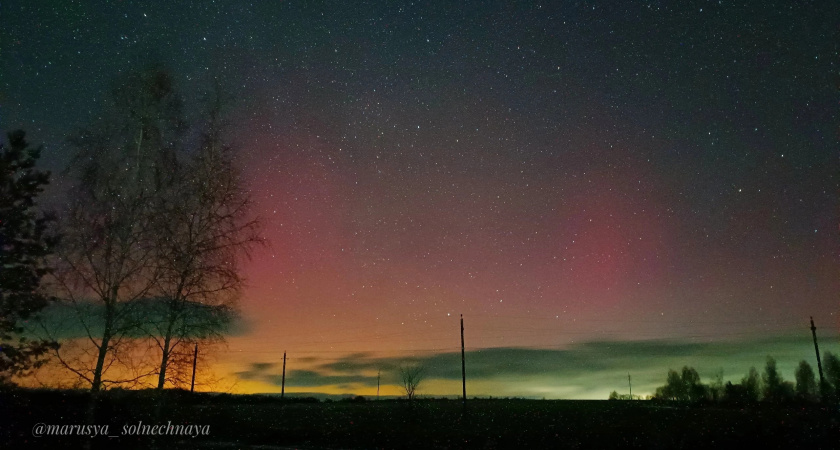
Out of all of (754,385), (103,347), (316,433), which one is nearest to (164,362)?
(103,347)

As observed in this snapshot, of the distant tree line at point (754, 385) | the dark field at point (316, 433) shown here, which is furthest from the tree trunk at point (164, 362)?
the distant tree line at point (754, 385)

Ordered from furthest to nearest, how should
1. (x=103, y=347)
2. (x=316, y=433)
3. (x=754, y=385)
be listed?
(x=754, y=385) < (x=316, y=433) < (x=103, y=347)

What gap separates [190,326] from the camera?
17594 mm

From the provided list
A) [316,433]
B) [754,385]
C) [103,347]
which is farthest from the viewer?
[754,385]

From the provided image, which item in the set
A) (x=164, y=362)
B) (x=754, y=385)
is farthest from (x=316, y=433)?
(x=754, y=385)

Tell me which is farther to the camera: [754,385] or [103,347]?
[754,385]

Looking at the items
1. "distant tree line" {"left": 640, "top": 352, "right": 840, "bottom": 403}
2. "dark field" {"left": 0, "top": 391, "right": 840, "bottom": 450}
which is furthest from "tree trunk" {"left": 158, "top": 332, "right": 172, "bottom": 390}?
"distant tree line" {"left": 640, "top": 352, "right": 840, "bottom": 403}

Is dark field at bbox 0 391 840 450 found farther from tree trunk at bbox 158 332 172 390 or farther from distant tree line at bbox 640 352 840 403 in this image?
distant tree line at bbox 640 352 840 403

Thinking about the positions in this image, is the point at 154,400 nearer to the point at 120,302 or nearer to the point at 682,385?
the point at 120,302

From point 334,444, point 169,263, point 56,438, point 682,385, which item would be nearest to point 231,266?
point 169,263

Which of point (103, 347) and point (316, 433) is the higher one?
point (103, 347)

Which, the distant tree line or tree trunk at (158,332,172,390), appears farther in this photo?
the distant tree line

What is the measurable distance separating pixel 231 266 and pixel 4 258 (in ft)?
25.7

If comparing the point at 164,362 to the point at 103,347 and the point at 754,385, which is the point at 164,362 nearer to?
the point at 103,347
